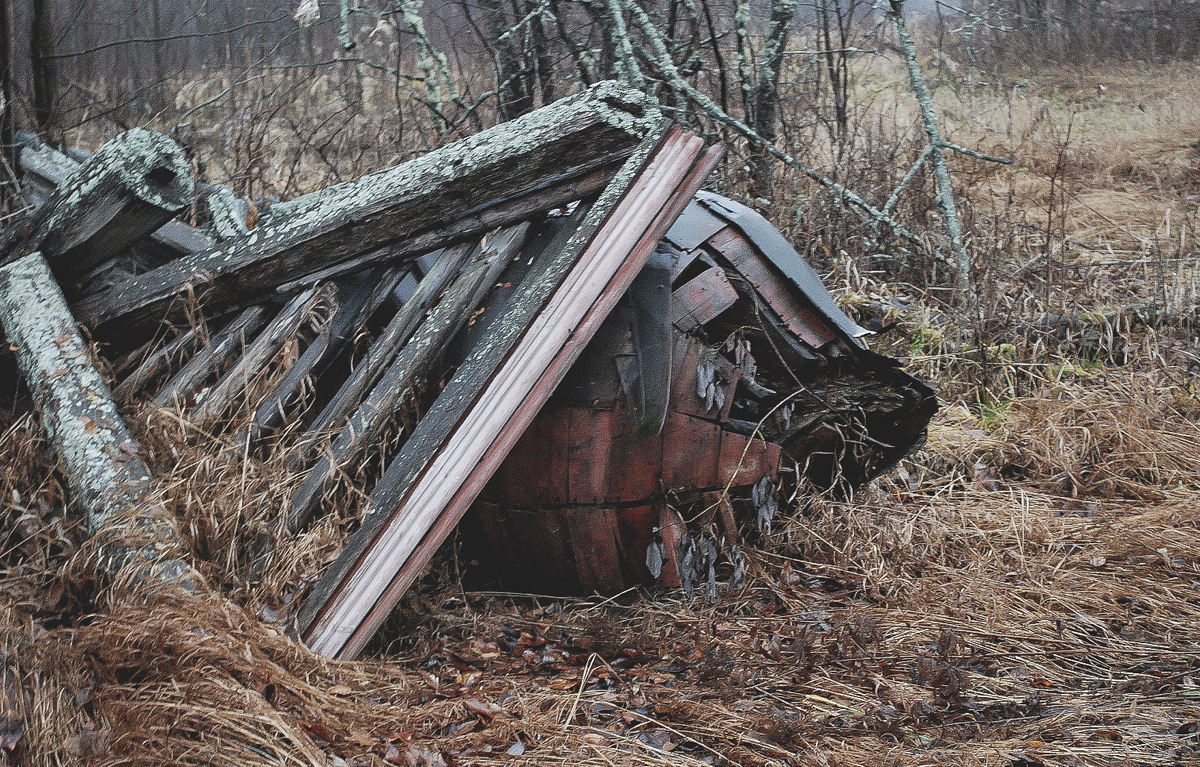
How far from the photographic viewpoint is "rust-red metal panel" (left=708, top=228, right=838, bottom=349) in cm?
313

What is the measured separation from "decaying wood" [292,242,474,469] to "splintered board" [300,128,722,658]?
1.06ft

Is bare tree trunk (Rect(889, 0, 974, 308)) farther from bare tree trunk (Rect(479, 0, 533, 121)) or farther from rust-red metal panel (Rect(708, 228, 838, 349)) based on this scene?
bare tree trunk (Rect(479, 0, 533, 121))

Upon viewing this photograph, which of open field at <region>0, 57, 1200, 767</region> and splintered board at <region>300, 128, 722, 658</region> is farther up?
splintered board at <region>300, 128, 722, 658</region>

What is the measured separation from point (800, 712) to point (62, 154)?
4.47m

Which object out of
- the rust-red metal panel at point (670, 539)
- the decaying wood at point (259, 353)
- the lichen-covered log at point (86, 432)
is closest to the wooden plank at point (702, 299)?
the rust-red metal panel at point (670, 539)

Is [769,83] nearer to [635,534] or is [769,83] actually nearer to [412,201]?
[412,201]

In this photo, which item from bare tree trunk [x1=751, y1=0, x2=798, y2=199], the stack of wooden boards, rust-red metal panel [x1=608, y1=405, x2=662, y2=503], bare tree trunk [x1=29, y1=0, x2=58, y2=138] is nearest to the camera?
the stack of wooden boards

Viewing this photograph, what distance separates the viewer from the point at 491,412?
2.60 metres

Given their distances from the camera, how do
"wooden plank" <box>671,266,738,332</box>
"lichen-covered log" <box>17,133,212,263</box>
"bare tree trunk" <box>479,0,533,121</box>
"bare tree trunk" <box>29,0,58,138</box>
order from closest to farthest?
"wooden plank" <box>671,266,738,332</box> → "lichen-covered log" <box>17,133,212,263</box> → "bare tree trunk" <box>29,0,58,138</box> → "bare tree trunk" <box>479,0,533,121</box>

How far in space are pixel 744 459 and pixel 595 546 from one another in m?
0.61

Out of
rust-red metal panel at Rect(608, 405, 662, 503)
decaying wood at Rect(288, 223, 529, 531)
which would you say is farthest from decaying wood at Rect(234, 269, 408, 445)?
rust-red metal panel at Rect(608, 405, 662, 503)

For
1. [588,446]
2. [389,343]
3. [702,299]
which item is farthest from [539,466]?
[702,299]

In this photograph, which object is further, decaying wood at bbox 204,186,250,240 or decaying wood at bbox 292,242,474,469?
decaying wood at bbox 204,186,250,240

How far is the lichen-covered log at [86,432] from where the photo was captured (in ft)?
8.06
